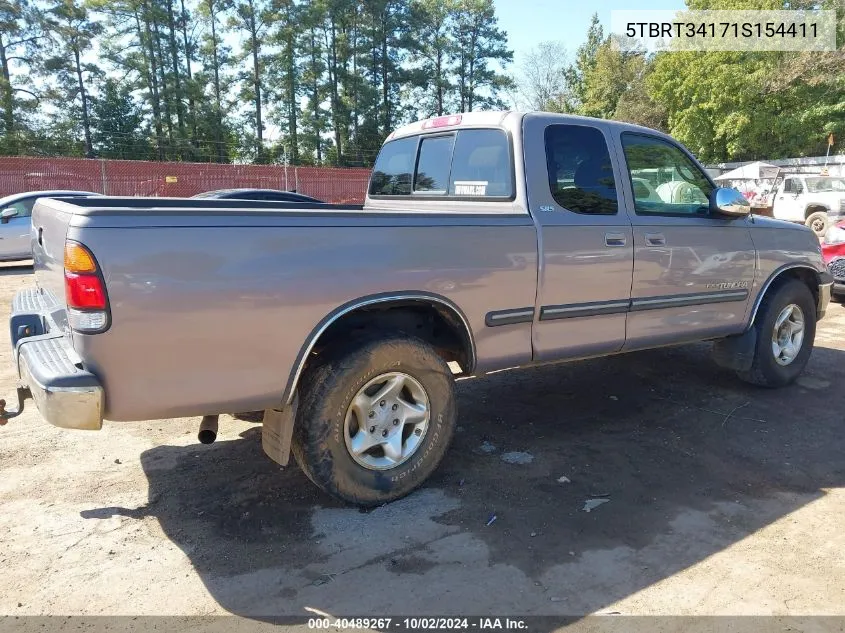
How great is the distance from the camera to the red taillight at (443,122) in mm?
4324

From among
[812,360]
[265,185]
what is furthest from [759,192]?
[812,360]

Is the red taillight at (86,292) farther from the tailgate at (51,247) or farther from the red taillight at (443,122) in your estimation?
the red taillight at (443,122)

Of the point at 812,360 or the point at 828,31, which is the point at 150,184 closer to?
the point at 812,360

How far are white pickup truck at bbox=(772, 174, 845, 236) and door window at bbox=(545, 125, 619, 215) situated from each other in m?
16.8

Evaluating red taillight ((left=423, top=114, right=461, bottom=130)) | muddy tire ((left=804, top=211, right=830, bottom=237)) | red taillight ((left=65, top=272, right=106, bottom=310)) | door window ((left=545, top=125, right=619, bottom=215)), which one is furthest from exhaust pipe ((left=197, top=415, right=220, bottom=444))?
muddy tire ((left=804, top=211, right=830, bottom=237))

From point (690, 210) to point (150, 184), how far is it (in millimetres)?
21956

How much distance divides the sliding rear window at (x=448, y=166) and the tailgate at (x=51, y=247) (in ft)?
7.55

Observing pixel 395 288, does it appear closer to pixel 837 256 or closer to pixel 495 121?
pixel 495 121

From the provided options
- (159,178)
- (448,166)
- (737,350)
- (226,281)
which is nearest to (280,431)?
(226,281)

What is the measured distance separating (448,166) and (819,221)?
17840mm

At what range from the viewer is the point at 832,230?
9180 millimetres

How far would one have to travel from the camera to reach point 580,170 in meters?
4.00

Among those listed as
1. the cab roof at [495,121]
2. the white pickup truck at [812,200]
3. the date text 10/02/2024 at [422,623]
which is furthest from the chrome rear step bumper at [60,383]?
the white pickup truck at [812,200]

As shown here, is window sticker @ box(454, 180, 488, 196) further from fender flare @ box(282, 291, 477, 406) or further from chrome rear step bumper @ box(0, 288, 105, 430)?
chrome rear step bumper @ box(0, 288, 105, 430)
